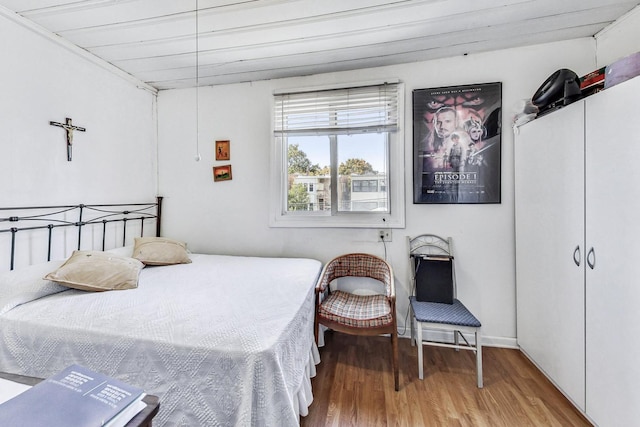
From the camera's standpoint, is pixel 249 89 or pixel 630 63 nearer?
pixel 630 63

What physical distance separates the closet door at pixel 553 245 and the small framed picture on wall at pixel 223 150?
2.67m

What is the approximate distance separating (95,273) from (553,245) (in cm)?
301

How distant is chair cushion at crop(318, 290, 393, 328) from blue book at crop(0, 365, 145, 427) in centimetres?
142

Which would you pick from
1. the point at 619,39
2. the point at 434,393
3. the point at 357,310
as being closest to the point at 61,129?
the point at 357,310

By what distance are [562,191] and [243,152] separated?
2.65 metres

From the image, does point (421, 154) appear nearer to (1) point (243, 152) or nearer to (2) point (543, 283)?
(2) point (543, 283)

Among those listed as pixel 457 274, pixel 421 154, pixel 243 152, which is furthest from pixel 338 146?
pixel 457 274

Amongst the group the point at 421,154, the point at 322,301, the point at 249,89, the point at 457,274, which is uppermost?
the point at 249,89

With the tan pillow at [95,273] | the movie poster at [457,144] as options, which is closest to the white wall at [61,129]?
the tan pillow at [95,273]

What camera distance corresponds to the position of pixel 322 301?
221cm

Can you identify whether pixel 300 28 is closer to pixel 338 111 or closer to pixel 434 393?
pixel 338 111

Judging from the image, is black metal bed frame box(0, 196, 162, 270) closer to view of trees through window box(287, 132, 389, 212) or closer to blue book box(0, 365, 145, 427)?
view of trees through window box(287, 132, 389, 212)

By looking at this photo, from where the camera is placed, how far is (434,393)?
1804mm

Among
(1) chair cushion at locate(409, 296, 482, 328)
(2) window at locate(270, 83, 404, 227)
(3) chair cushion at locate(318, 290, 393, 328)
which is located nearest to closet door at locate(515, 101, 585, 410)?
(1) chair cushion at locate(409, 296, 482, 328)
